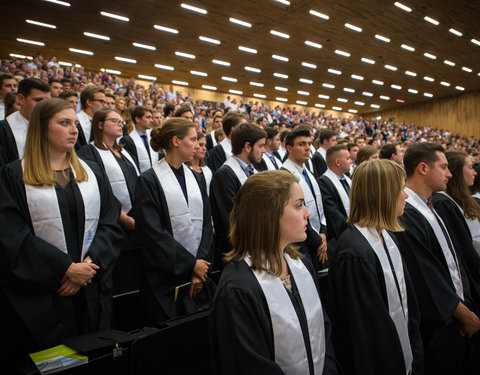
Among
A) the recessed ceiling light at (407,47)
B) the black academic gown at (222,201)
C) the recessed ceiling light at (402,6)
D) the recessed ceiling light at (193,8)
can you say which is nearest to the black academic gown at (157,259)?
the black academic gown at (222,201)

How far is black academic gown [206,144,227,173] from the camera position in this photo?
600cm

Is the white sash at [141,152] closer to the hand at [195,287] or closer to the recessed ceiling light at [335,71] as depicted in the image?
the hand at [195,287]

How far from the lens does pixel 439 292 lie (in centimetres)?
242

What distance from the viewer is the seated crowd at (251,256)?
5.34ft

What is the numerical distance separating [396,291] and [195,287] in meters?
1.56

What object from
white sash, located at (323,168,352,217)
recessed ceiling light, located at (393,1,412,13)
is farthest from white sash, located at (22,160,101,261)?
recessed ceiling light, located at (393,1,412,13)

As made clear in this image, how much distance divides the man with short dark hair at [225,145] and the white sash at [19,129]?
287cm

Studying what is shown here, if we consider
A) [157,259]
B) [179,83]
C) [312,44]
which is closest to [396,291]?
[157,259]

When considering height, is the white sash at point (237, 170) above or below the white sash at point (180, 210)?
above

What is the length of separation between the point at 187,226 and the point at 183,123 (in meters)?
0.96

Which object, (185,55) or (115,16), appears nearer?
(115,16)

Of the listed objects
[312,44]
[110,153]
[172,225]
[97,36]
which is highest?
[97,36]

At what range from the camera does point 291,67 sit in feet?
72.4

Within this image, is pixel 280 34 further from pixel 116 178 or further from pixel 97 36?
pixel 116 178
